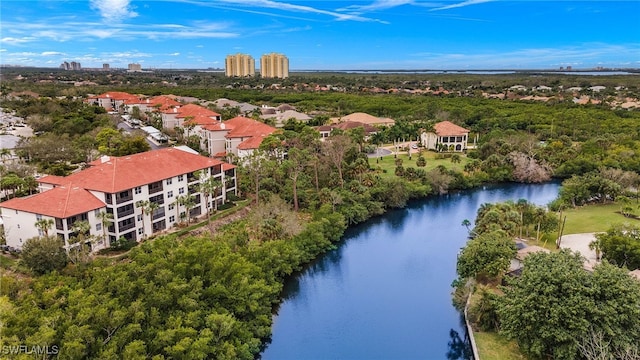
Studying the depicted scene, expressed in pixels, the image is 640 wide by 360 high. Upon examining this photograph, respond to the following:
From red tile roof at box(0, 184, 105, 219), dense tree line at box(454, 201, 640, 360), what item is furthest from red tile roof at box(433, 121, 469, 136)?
red tile roof at box(0, 184, 105, 219)

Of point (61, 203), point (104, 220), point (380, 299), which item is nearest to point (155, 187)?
point (104, 220)

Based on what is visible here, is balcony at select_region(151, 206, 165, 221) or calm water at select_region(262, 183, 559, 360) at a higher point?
balcony at select_region(151, 206, 165, 221)

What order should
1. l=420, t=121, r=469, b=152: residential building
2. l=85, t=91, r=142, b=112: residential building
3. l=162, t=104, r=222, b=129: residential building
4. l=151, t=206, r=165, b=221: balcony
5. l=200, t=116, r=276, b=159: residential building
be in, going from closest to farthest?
l=151, t=206, r=165, b=221: balcony
l=200, t=116, r=276, b=159: residential building
l=420, t=121, r=469, b=152: residential building
l=162, t=104, r=222, b=129: residential building
l=85, t=91, r=142, b=112: residential building

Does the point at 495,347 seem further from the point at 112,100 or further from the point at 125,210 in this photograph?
the point at 112,100

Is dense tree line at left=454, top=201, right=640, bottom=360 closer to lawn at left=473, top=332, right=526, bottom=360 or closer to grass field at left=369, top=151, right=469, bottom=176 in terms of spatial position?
lawn at left=473, top=332, right=526, bottom=360

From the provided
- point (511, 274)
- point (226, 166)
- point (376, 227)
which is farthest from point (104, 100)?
point (511, 274)

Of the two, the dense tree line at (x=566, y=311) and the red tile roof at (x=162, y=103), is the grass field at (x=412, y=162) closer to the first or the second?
the dense tree line at (x=566, y=311)
